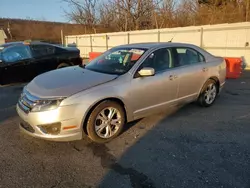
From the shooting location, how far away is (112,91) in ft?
10.6

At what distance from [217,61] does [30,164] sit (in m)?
4.47

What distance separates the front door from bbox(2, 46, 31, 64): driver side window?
5.28 m

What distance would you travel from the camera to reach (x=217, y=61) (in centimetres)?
502

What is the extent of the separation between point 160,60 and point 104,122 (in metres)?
1.60

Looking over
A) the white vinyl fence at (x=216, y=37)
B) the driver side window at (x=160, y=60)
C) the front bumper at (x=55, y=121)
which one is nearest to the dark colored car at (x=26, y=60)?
the front bumper at (x=55, y=121)

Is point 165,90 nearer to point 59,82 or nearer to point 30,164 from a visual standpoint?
point 59,82

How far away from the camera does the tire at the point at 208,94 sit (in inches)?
188

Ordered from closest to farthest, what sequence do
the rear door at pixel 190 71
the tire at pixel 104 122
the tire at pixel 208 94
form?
1. the tire at pixel 104 122
2. the rear door at pixel 190 71
3. the tire at pixel 208 94

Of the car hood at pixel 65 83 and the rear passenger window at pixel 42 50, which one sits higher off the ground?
the rear passenger window at pixel 42 50

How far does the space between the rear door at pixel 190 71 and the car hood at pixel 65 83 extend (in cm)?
153

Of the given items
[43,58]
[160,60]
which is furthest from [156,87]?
[43,58]

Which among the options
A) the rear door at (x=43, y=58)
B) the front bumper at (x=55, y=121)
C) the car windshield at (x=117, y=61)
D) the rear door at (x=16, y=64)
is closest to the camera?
the front bumper at (x=55, y=121)

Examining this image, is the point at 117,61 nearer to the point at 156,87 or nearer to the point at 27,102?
the point at 156,87

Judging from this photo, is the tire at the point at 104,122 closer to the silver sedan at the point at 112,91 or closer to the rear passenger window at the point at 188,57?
the silver sedan at the point at 112,91
